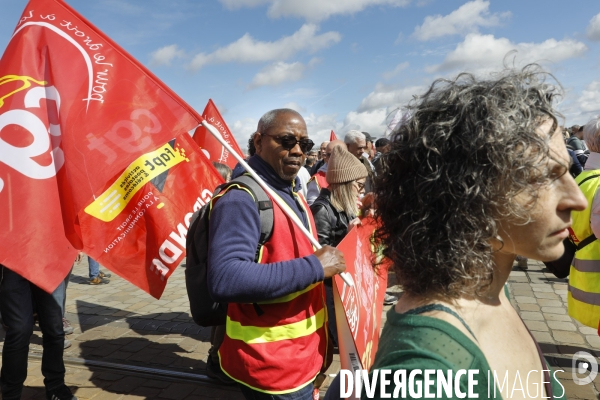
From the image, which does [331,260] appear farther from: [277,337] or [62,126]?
[62,126]

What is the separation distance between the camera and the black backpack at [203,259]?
212 cm

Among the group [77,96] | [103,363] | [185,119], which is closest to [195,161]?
[185,119]

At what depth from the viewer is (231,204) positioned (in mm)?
1990

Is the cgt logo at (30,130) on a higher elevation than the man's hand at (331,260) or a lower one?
higher

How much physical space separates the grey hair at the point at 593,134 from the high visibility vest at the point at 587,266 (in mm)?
258

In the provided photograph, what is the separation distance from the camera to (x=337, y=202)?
3.88 metres

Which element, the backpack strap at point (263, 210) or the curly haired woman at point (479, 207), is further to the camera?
the backpack strap at point (263, 210)

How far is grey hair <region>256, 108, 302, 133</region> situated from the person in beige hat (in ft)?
4.65

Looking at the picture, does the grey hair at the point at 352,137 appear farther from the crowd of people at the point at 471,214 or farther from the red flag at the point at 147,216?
the crowd of people at the point at 471,214

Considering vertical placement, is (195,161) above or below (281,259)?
above

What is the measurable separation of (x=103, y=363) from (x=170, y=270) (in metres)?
2.05

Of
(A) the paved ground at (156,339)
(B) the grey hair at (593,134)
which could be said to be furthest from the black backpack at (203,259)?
(B) the grey hair at (593,134)

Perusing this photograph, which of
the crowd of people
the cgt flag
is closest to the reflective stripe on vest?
the crowd of people

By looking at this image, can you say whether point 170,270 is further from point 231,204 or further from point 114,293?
point 114,293
